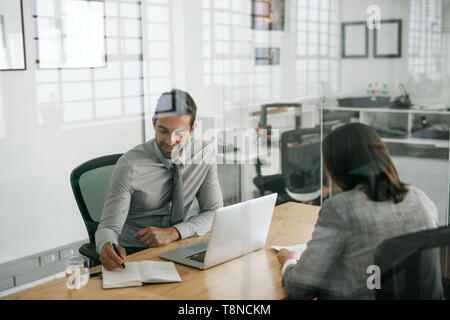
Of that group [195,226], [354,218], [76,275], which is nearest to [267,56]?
[195,226]

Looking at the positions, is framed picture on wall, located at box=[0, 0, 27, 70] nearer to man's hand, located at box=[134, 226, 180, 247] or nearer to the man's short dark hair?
the man's short dark hair

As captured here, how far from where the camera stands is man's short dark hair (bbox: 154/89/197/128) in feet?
8.30

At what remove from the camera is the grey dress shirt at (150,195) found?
82.1 inches

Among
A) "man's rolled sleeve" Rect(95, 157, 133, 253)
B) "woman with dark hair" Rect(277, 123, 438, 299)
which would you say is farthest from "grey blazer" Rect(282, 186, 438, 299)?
"man's rolled sleeve" Rect(95, 157, 133, 253)

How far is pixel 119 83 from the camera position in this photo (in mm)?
2861

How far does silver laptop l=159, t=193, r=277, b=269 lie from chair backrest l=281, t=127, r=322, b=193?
523mm

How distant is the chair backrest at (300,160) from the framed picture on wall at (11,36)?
4.54 ft

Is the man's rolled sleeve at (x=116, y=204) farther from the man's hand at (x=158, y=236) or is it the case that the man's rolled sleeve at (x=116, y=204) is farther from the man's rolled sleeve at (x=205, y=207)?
the man's rolled sleeve at (x=205, y=207)

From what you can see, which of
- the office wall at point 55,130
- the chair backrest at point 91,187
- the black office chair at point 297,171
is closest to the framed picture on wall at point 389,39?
the black office chair at point 297,171

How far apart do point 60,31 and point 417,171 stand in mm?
1908
